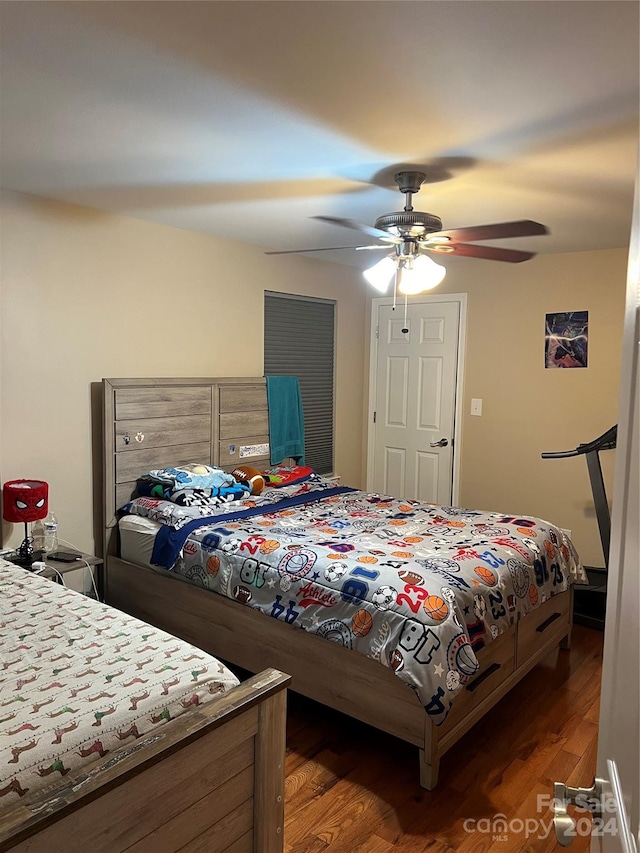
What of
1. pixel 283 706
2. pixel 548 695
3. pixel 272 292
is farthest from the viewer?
pixel 272 292

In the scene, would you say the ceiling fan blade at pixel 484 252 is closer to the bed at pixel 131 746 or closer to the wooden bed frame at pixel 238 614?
the wooden bed frame at pixel 238 614

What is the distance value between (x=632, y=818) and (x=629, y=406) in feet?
1.66

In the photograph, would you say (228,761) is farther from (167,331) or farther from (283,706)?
(167,331)

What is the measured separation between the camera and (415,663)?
7.52ft

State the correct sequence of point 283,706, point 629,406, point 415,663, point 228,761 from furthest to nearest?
1. point 415,663
2. point 283,706
3. point 228,761
4. point 629,406

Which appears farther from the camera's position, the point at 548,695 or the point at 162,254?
the point at 162,254

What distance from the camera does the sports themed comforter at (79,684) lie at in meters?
1.41

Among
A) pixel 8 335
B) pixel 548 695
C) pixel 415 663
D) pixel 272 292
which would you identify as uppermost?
pixel 272 292

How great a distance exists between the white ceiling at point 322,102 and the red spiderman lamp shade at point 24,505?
4.92 feet

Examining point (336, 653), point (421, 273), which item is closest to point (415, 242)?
point (421, 273)

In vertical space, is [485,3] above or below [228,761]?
above

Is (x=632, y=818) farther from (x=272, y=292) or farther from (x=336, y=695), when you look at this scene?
(x=272, y=292)

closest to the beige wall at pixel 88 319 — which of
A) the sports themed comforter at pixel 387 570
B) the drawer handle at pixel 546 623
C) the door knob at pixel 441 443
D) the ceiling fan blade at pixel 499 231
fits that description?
the sports themed comforter at pixel 387 570

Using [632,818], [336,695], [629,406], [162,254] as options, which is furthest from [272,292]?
[632,818]
